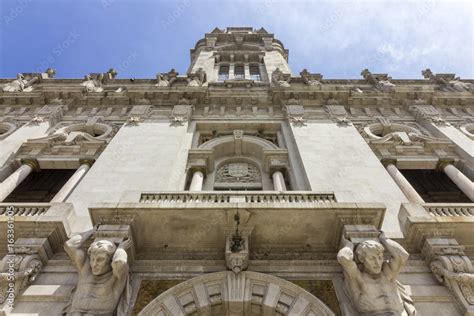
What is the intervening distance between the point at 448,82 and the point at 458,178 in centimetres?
1315

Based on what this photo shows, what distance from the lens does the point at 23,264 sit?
338 inches

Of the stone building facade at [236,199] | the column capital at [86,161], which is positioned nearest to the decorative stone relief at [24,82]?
the stone building facade at [236,199]

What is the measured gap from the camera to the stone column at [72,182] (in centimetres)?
1326

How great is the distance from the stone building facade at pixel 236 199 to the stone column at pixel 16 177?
10 cm

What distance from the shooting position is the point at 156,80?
25344mm

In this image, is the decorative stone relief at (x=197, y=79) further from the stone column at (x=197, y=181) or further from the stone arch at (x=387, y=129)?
the stone arch at (x=387, y=129)

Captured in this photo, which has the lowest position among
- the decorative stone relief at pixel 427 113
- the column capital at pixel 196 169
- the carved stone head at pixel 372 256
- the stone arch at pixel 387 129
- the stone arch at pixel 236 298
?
the stone arch at pixel 236 298

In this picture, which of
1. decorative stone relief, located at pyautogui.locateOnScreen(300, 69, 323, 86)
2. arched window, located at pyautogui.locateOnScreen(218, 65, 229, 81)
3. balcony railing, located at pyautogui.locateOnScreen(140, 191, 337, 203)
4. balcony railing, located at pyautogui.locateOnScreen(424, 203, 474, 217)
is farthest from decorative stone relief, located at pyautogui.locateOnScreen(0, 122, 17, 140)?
balcony railing, located at pyautogui.locateOnScreen(424, 203, 474, 217)

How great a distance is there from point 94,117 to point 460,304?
780 inches

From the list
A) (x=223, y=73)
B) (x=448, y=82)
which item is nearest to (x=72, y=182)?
(x=223, y=73)

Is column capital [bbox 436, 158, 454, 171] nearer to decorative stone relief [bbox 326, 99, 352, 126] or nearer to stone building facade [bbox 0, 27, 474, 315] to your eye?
stone building facade [bbox 0, 27, 474, 315]

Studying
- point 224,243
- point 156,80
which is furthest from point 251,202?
point 156,80

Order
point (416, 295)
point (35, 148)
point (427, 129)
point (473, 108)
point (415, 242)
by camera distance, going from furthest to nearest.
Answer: point (473, 108) → point (427, 129) → point (35, 148) → point (415, 242) → point (416, 295)

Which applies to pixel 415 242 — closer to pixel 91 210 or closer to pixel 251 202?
pixel 251 202
